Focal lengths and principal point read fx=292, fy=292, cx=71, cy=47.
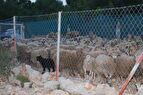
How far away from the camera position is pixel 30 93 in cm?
551

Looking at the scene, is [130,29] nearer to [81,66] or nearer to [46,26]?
[81,66]

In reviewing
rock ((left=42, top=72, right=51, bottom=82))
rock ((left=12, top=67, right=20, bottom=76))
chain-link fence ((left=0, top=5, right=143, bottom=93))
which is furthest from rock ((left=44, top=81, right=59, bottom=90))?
rock ((left=12, top=67, right=20, bottom=76))

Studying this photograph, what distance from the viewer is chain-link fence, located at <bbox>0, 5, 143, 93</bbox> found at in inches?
215

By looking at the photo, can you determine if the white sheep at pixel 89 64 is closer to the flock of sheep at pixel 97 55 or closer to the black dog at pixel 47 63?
the flock of sheep at pixel 97 55

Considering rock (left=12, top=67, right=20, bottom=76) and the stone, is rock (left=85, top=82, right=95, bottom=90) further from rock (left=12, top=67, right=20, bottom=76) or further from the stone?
rock (left=12, top=67, right=20, bottom=76)

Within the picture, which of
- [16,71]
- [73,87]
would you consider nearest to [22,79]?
[16,71]

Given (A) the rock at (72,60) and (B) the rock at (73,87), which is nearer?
(B) the rock at (73,87)

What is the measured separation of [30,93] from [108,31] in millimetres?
2638

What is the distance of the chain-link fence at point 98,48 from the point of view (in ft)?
17.9

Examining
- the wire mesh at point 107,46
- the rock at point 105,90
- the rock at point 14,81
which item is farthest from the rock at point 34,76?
the rock at point 105,90

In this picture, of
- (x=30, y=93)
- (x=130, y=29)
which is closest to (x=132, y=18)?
(x=130, y=29)

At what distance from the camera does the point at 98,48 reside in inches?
256

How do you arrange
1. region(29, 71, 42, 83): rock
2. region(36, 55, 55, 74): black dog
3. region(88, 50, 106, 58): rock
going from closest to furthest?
region(88, 50, 106, 58): rock
region(29, 71, 42, 83): rock
region(36, 55, 55, 74): black dog

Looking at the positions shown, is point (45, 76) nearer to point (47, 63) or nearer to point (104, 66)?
point (47, 63)
